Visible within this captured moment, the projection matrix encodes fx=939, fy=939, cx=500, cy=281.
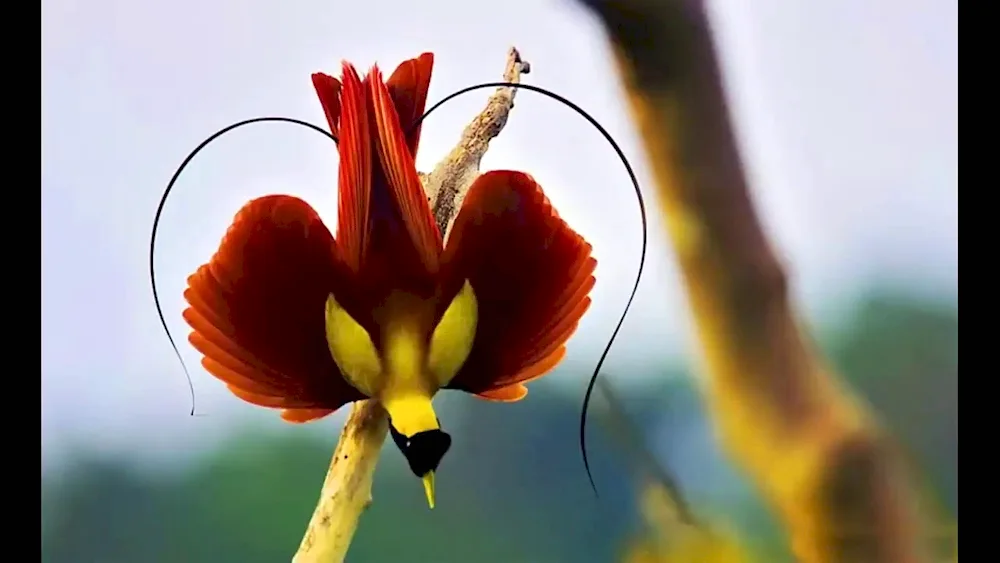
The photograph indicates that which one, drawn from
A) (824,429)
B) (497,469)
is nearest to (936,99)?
(824,429)

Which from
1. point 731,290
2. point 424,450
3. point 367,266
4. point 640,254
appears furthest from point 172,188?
point 731,290

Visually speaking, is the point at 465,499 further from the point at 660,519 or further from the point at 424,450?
the point at 660,519

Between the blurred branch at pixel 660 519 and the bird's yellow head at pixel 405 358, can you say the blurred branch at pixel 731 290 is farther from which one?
the bird's yellow head at pixel 405 358

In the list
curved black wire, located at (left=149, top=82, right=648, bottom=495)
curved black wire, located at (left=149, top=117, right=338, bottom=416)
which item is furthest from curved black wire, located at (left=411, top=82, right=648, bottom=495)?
curved black wire, located at (left=149, top=117, right=338, bottom=416)

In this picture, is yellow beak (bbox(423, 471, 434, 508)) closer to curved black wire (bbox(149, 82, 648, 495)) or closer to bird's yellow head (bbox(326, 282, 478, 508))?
bird's yellow head (bbox(326, 282, 478, 508))

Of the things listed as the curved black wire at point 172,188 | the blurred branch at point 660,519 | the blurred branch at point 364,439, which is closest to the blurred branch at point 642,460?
the blurred branch at point 660,519
